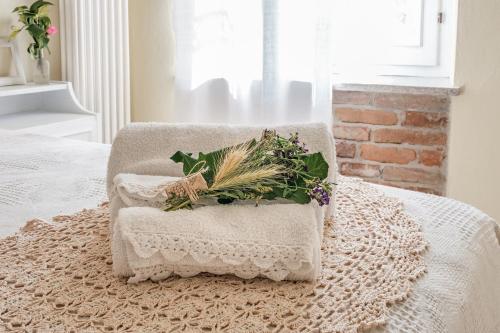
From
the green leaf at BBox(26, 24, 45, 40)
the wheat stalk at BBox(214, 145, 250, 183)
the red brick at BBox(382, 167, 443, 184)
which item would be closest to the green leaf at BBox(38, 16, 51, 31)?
the green leaf at BBox(26, 24, 45, 40)

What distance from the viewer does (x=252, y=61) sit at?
3193 mm

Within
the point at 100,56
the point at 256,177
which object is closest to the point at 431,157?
the point at 100,56

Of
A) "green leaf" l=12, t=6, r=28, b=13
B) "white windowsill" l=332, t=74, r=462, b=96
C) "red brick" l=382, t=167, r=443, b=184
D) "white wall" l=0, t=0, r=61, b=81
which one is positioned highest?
"green leaf" l=12, t=6, r=28, b=13

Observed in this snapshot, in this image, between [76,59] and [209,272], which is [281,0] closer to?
[76,59]

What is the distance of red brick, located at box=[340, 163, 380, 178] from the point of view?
3.03m

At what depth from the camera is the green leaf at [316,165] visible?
1.15m

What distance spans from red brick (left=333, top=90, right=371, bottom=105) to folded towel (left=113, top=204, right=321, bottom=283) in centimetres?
201

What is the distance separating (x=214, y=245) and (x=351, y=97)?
211cm

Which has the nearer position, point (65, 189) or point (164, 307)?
point (164, 307)

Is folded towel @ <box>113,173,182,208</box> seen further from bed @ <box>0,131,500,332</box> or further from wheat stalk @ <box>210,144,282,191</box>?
bed @ <box>0,131,500,332</box>

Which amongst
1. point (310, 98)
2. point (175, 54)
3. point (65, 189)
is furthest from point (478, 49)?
point (65, 189)

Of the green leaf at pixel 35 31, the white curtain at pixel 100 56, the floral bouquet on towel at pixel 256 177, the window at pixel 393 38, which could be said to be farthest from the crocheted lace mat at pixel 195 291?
the white curtain at pixel 100 56

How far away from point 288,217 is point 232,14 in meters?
2.27

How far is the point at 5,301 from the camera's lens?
986mm
